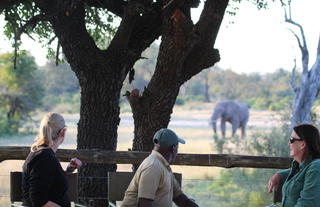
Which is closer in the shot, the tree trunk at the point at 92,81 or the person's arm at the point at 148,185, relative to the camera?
the person's arm at the point at 148,185

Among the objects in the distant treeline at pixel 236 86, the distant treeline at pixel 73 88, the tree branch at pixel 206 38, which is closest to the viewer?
the tree branch at pixel 206 38

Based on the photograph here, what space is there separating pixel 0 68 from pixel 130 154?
26.8m

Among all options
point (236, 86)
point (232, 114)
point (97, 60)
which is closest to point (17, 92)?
point (232, 114)

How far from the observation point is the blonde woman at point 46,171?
13.5 feet

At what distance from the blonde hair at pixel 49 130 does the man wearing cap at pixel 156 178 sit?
1.84 feet

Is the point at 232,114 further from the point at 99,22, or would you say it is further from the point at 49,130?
the point at 49,130

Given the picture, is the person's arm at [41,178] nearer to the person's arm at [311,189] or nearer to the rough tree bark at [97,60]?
the person's arm at [311,189]

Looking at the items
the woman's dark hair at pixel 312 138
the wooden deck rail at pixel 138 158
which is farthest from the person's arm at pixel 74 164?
the woman's dark hair at pixel 312 138

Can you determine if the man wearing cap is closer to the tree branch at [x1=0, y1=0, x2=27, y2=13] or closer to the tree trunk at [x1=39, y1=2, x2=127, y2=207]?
the tree trunk at [x1=39, y1=2, x2=127, y2=207]

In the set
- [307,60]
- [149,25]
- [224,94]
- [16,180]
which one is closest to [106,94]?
[149,25]

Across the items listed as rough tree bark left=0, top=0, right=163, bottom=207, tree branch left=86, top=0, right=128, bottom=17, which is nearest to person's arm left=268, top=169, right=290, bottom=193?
rough tree bark left=0, top=0, right=163, bottom=207

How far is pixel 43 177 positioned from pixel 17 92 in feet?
99.8

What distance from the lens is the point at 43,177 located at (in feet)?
13.5

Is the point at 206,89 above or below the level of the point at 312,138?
above
